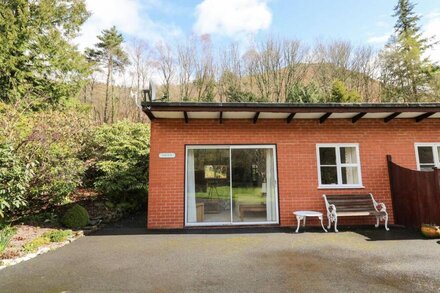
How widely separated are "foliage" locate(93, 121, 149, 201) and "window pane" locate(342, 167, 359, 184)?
23.0ft

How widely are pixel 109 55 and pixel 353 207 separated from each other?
23.4 m

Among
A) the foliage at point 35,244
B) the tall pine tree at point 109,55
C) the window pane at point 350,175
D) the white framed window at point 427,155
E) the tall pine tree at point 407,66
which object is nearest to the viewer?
the foliage at point 35,244

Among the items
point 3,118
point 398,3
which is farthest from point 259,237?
point 398,3

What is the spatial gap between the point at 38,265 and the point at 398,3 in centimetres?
3375

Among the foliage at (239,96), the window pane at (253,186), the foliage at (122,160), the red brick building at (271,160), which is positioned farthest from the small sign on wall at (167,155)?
the foliage at (239,96)

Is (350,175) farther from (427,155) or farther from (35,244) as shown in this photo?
(35,244)

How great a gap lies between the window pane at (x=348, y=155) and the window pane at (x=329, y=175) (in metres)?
0.43

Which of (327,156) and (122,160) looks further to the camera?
(122,160)

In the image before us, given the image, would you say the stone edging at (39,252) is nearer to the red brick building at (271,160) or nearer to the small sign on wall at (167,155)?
the red brick building at (271,160)

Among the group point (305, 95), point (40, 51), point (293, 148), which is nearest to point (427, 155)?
point (293, 148)

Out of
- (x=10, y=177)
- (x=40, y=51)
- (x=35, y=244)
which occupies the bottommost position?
(x=35, y=244)

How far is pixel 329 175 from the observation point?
27.1 ft

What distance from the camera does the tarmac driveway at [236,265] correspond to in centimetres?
384

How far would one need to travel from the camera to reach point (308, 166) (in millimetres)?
8195
